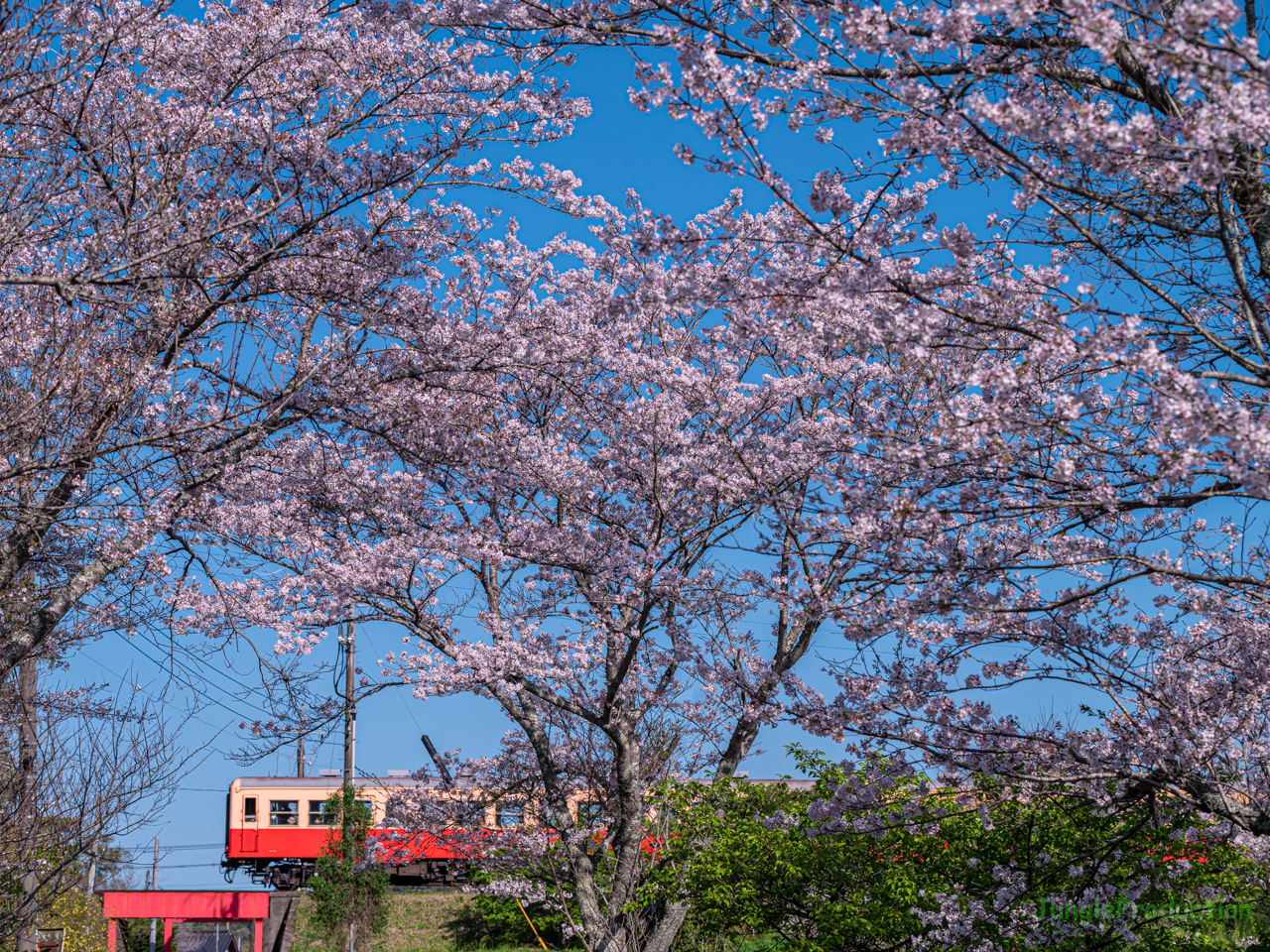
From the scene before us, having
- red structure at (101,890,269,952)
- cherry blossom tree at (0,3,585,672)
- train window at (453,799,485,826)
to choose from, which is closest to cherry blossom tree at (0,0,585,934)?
cherry blossom tree at (0,3,585,672)

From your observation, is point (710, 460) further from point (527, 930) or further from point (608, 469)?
point (527, 930)

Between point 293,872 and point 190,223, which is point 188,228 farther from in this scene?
point 293,872

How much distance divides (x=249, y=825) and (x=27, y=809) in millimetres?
16824

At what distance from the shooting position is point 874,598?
562 cm

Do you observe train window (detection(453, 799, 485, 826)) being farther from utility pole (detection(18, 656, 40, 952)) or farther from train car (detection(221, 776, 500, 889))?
train car (detection(221, 776, 500, 889))

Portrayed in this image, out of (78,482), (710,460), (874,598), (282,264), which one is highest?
(282,264)

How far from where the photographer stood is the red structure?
61.1ft

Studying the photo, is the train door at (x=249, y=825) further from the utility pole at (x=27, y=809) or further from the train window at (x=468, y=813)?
the train window at (x=468, y=813)

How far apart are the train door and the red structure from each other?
4.56 meters

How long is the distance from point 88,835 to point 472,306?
574 cm

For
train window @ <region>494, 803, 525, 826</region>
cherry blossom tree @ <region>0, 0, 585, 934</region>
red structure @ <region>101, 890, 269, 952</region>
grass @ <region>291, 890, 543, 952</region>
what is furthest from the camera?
grass @ <region>291, 890, 543, 952</region>

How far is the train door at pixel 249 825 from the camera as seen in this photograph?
23844 millimetres

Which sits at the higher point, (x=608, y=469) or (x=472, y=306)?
(x=472, y=306)

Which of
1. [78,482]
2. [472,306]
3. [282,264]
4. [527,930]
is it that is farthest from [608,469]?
[527,930]
